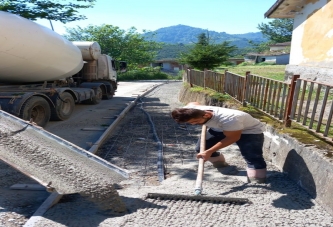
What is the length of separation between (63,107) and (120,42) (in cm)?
3583

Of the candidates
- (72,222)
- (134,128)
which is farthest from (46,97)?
(72,222)

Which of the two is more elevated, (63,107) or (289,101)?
(289,101)

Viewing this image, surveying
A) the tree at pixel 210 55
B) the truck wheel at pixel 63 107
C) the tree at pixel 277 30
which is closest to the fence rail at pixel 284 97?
the truck wheel at pixel 63 107

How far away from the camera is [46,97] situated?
782cm

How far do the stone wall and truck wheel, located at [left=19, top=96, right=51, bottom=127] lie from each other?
17.6ft

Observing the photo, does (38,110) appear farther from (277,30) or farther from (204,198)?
(277,30)

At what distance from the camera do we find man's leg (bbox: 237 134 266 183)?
12.5 ft

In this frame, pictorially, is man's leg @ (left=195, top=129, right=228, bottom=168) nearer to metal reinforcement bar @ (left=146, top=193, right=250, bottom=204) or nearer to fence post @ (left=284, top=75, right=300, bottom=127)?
metal reinforcement bar @ (left=146, top=193, right=250, bottom=204)

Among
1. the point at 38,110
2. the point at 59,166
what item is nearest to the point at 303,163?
the point at 59,166

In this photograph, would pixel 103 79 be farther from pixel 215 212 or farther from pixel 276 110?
pixel 215 212

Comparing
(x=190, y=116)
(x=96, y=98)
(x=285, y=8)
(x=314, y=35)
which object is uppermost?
(x=285, y=8)

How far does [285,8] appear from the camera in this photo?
1076 cm

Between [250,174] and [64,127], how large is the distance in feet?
17.5

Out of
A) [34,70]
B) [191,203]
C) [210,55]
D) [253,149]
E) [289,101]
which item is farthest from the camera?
[210,55]
